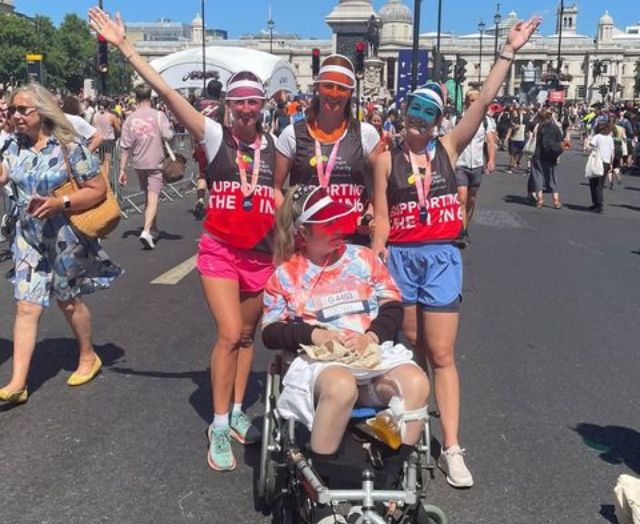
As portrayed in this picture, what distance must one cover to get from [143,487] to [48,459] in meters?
0.63

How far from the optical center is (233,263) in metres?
3.95

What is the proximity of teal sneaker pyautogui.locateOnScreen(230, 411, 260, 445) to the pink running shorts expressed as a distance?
29.9 inches

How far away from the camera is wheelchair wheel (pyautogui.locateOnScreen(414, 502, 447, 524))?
2970 millimetres

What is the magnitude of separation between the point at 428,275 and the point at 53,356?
3194 millimetres

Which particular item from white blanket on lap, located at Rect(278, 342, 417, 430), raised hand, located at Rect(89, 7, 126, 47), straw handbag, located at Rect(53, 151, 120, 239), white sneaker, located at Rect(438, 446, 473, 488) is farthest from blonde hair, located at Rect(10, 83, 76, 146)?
white sneaker, located at Rect(438, 446, 473, 488)

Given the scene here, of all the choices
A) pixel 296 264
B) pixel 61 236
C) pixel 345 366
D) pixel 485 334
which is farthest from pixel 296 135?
pixel 485 334

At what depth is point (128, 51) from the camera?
3.89m

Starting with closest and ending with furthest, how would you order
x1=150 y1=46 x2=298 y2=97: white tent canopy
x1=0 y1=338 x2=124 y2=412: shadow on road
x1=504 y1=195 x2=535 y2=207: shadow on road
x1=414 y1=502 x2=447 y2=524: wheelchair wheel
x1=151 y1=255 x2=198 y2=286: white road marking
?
x1=414 y1=502 x2=447 y2=524: wheelchair wheel < x1=0 y1=338 x2=124 y2=412: shadow on road < x1=151 y1=255 x2=198 y2=286: white road marking < x1=504 y1=195 x2=535 y2=207: shadow on road < x1=150 y1=46 x2=298 y2=97: white tent canopy

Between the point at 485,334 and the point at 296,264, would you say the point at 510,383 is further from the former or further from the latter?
the point at 296,264

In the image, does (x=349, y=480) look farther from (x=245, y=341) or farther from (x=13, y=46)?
(x=13, y=46)

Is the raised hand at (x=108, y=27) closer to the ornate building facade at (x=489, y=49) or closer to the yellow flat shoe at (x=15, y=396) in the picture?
the yellow flat shoe at (x=15, y=396)

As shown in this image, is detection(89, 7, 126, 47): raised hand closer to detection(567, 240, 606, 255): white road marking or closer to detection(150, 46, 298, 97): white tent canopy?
detection(567, 240, 606, 255): white road marking

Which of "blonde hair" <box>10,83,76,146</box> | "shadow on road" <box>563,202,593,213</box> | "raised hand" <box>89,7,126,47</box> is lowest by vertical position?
"shadow on road" <box>563,202,593,213</box>

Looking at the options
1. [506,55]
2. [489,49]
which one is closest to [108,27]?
[506,55]
